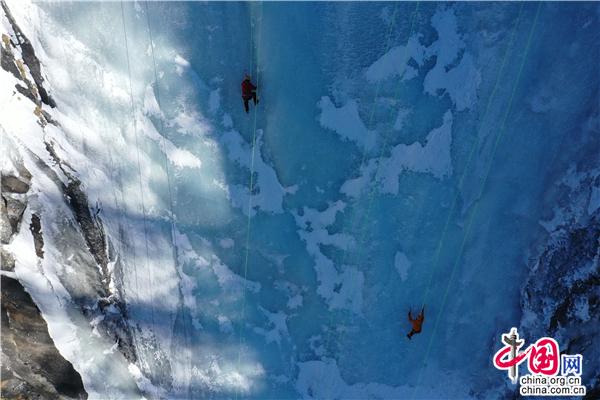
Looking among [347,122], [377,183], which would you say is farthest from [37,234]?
[377,183]

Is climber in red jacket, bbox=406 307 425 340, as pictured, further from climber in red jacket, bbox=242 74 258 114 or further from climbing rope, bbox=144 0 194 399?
climber in red jacket, bbox=242 74 258 114

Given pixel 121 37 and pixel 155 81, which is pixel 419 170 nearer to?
pixel 155 81

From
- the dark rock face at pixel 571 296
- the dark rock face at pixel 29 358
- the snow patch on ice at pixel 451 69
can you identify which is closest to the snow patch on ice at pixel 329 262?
the snow patch on ice at pixel 451 69

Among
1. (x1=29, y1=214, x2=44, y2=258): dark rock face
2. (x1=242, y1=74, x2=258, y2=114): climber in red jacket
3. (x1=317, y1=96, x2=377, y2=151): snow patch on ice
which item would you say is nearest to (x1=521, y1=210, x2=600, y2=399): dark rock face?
(x1=317, y1=96, x2=377, y2=151): snow patch on ice

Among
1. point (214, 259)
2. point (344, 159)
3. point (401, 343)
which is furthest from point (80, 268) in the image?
point (401, 343)

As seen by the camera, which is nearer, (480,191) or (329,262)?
(480,191)

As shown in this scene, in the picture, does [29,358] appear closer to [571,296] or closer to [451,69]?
[451,69]

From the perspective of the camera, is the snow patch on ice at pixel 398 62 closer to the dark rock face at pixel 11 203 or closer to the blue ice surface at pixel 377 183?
the blue ice surface at pixel 377 183
